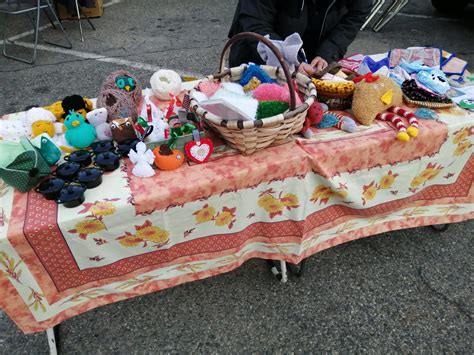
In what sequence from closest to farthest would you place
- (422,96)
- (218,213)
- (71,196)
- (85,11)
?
(71,196)
(218,213)
(422,96)
(85,11)

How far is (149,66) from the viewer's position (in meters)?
3.68

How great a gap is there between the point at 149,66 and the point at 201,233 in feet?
9.44

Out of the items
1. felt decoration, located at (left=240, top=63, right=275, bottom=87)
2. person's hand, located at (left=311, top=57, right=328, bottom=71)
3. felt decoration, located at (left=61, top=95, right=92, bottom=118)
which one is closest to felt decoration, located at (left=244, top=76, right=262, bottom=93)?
felt decoration, located at (left=240, top=63, right=275, bottom=87)

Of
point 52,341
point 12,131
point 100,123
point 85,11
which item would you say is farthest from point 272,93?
point 85,11

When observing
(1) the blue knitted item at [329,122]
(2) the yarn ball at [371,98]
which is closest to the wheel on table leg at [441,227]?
(2) the yarn ball at [371,98]

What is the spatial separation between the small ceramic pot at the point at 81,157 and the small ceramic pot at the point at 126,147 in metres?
0.10

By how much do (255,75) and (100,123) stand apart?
2.04ft

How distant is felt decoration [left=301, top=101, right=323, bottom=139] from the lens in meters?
1.34

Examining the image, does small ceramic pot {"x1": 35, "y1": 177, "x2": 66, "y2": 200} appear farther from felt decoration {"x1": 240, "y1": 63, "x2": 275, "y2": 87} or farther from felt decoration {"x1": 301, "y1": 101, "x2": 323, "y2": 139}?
felt decoration {"x1": 301, "y1": 101, "x2": 323, "y2": 139}

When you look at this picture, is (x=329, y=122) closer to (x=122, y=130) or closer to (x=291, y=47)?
(x=291, y=47)

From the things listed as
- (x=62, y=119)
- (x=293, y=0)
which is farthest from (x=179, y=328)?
(x=293, y=0)

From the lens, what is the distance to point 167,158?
1.16m

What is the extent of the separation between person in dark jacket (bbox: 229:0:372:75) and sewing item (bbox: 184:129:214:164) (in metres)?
0.71

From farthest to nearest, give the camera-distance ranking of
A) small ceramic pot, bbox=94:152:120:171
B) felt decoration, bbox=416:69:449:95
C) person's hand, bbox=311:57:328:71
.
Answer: person's hand, bbox=311:57:328:71
felt decoration, bbox=416:69:449:95
small ceramic pot, bbox=94:152:120:171
